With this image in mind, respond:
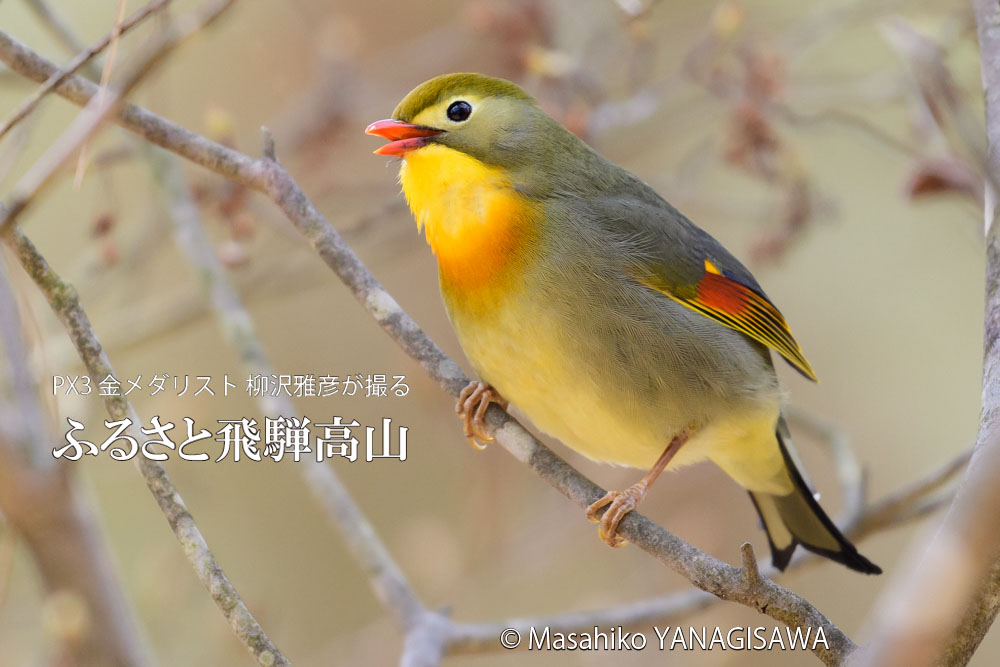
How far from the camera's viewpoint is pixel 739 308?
3371mm

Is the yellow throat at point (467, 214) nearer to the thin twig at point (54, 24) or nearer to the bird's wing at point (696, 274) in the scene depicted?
the bird's wing at point (696, 274)

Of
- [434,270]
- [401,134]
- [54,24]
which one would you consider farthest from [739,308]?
[434,270]

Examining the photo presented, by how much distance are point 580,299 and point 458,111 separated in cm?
77

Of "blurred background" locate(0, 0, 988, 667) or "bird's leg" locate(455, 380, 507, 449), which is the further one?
"blurred background" locate(0, 0, 988, 667)

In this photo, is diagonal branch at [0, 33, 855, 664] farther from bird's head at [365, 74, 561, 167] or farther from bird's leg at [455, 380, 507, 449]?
bird's head at [365, 74, 561, 167]

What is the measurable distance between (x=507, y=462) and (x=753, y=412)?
1927mm

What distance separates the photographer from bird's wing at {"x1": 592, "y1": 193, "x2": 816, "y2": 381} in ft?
10.5

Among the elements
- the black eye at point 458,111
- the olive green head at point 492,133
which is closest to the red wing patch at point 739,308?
the olive green head at point 492,133

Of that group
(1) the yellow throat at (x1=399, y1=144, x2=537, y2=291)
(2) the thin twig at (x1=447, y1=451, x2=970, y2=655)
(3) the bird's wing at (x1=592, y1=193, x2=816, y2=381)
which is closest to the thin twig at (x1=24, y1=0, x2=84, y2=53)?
(1) the yellow throat at (x1=399, y1=144, x2=537, y2=291)

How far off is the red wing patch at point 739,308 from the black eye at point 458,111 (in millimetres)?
835

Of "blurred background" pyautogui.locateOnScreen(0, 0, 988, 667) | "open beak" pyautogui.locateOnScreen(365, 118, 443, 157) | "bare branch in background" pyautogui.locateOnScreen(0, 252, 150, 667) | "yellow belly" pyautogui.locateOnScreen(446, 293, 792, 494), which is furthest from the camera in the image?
"blurred background" pyautogui.locateOnScreen(0, 0, 988, 667)

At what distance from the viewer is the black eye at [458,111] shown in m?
3.22

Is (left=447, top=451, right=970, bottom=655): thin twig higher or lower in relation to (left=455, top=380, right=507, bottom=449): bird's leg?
lower

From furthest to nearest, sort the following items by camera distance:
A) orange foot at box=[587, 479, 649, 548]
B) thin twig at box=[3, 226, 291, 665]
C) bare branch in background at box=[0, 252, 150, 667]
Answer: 1. orange foot at box=[587, 479, 649, 548]
2. bare branch in background at box=[0, 252, 150, 667]
3. thin twig at box=[3, 226, 291, 665]
